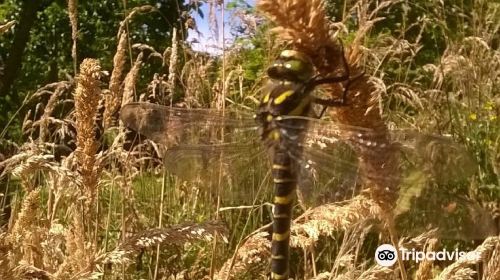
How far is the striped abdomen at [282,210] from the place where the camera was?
55.0 inches

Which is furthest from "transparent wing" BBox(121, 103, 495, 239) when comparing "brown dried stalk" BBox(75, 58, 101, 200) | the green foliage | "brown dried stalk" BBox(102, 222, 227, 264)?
the green foliage

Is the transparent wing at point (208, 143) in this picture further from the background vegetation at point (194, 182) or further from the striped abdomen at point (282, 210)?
the striped abdomen at point (282, 210)

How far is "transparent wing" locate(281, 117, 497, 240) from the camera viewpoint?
1.07 meters

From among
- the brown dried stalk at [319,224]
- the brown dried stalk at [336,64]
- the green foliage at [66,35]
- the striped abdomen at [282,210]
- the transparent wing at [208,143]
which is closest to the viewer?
the brown dried stalk at [336,64]

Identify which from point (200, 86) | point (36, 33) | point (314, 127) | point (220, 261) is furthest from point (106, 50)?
point (314, 127)

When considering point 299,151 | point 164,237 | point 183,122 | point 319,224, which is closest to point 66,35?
point 183,122

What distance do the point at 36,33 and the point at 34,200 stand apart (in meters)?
8.18

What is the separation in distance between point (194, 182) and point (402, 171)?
0.91 m

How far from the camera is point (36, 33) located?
8867mm

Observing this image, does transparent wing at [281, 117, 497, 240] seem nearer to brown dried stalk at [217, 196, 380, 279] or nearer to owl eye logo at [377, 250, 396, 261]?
brown dried stalk at [217, 196, 380, 279]

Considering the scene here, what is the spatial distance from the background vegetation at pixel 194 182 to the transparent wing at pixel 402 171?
5cm

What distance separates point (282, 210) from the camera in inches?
55.4

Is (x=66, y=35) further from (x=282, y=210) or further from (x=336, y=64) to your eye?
(x=336, y=64)


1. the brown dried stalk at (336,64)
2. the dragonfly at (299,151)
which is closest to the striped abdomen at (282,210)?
the dragonfly at (299,151)
